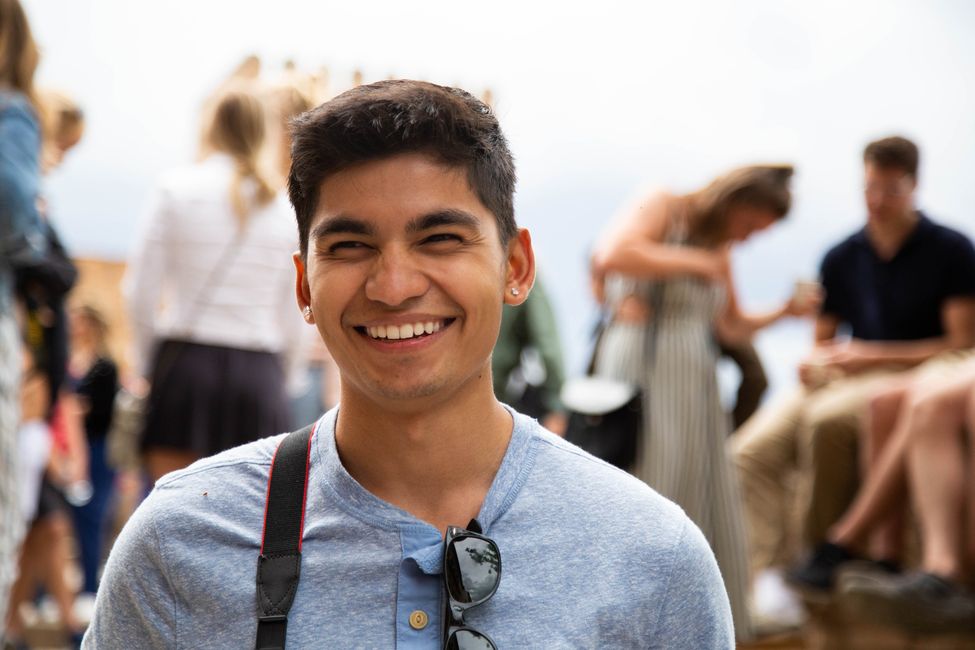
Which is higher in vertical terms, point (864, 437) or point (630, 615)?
point (630, 615)

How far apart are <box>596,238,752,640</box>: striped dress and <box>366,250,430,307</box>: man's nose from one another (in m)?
3.00

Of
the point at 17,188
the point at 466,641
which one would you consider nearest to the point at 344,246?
the point at 466,641

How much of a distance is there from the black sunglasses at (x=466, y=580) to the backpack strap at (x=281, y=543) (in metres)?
0.19

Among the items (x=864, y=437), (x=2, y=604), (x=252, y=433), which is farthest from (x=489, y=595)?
(x=864, y=437)

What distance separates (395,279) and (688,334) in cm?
311

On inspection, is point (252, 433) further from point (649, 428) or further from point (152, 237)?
point (649, 428)

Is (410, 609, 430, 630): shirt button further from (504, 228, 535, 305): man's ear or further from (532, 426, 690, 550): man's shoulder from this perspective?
(504, 228, 535, 305): man's ear

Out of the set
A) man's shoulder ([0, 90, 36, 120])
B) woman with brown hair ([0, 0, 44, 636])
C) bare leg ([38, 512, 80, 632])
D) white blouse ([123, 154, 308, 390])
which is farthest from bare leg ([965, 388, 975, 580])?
bare leg ([38, 512, 80, 632])

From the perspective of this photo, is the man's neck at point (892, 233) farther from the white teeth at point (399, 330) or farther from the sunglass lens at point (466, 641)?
the sunglass lens at point (466, 641)

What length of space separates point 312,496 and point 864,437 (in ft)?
14.7

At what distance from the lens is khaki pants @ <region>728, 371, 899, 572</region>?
5.79 m

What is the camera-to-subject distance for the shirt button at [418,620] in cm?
154

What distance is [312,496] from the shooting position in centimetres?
166

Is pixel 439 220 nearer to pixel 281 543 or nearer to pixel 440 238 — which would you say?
pixel 440 238
